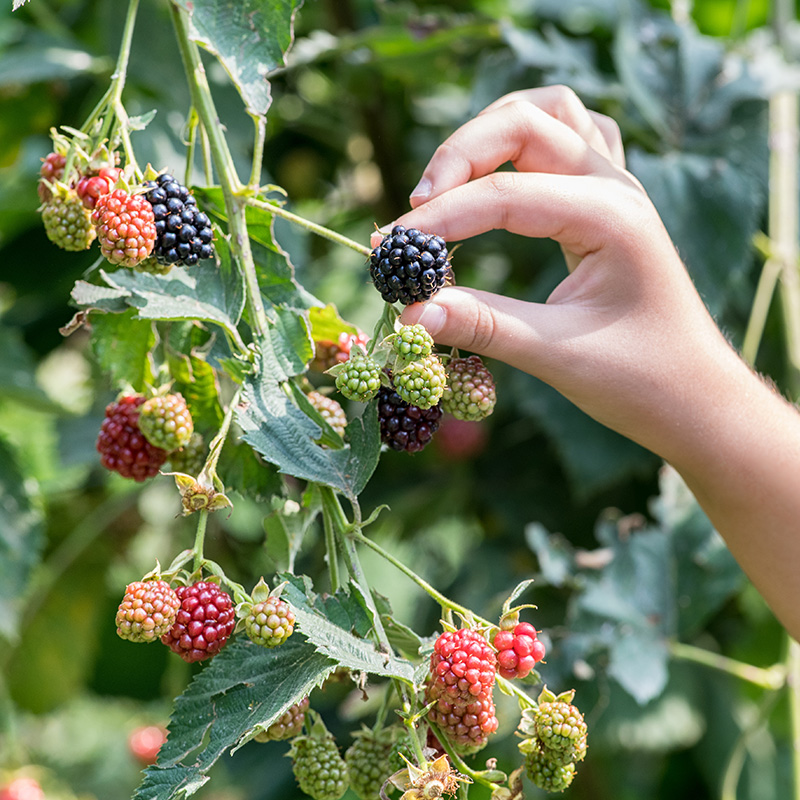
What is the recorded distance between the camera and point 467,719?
0.54m

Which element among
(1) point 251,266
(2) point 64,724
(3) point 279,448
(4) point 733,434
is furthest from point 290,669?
(2) point 64,724

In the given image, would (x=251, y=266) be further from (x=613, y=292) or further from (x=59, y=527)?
(x=59, y=527)

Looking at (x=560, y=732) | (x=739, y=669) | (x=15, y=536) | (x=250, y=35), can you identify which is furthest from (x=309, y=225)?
(x=739, y=669)

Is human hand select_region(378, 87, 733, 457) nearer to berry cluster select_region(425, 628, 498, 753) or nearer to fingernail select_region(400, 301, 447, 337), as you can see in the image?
fingernail select_region(400, 301, 447, 337)

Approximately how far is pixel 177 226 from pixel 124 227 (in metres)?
0.05

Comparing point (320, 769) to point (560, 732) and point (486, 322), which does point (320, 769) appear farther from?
point (486, 322)

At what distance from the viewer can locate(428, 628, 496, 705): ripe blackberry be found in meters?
0.52

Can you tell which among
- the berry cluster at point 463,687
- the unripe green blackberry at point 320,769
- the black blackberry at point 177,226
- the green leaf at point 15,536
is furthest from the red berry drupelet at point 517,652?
the green leaf at point 15,536

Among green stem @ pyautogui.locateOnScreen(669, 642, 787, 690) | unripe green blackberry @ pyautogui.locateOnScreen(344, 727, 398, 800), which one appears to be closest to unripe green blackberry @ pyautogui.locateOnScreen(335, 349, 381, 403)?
unripe green blackberry @ pyautogui.locateOnScreen(344, 727, 398, 800)

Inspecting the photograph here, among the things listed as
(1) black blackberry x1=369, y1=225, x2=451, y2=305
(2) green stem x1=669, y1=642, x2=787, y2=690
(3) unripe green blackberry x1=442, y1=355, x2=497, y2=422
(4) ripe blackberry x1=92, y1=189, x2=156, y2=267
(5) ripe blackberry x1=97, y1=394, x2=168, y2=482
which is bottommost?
(2) green stem x1=669, y1=642, x2=787, y2=690

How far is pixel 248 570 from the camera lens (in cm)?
159

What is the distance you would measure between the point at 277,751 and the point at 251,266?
1.07 meters

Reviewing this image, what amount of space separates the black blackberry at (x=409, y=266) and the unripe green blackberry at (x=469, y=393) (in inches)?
2.6

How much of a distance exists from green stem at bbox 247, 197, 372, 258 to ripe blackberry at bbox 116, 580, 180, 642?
0.87 feet
